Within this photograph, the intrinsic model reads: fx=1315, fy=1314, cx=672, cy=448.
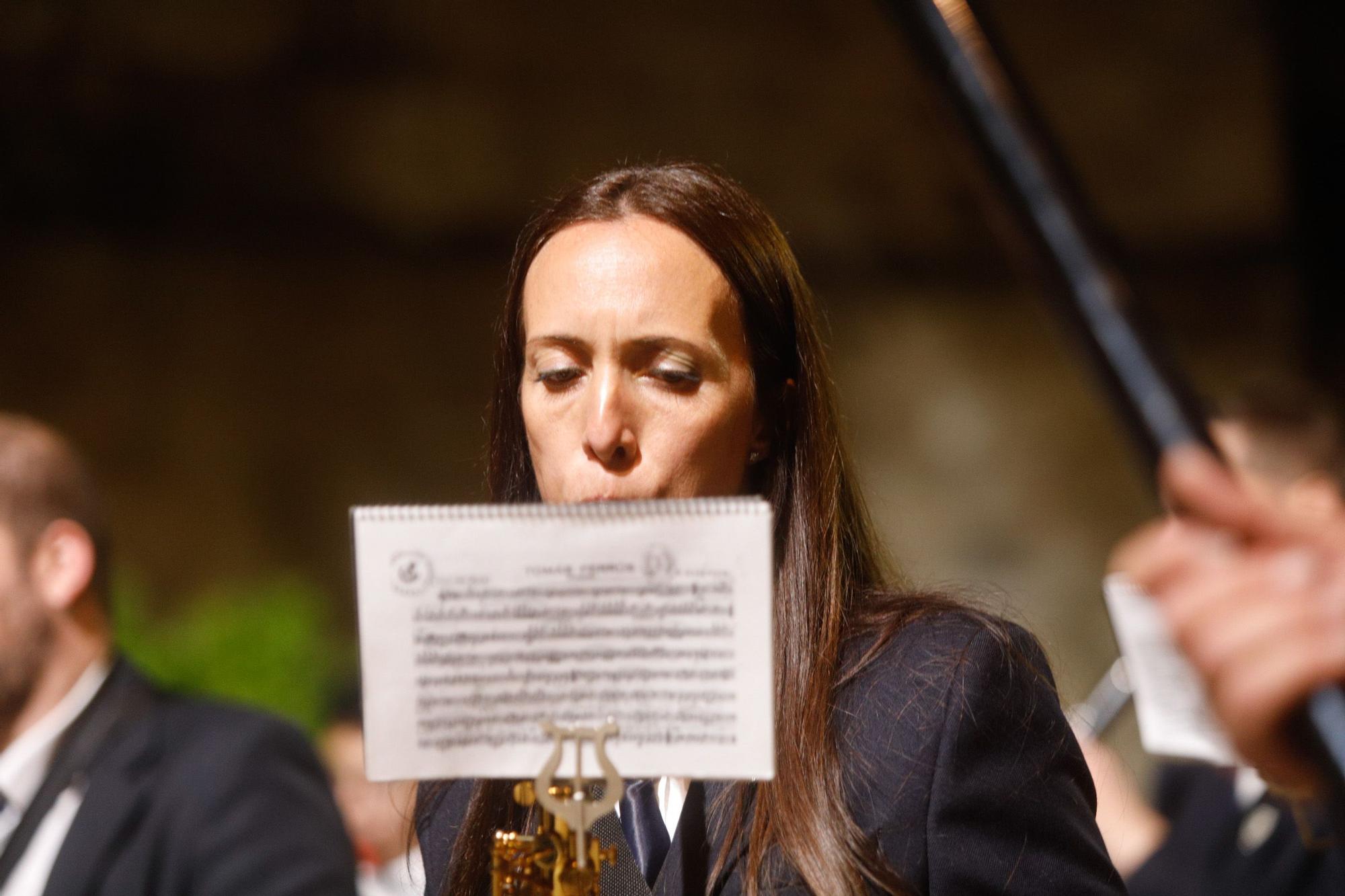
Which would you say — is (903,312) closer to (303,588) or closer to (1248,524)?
(303,588)

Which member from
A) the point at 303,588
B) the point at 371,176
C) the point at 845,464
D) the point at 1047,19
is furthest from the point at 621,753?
the point at 1047,19

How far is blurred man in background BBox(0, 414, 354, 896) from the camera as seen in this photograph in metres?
2.64

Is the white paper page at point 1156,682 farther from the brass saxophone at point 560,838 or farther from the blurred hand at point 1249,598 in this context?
the blurred hand at point 1249,598

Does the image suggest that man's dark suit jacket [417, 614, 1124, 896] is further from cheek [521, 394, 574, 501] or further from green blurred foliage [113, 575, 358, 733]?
green blurred foliage [113, 575, 358, 733]

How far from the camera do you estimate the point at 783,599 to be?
1949 mm

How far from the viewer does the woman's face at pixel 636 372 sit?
1.86 meters

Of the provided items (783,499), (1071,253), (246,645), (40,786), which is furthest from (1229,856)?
(246,645)

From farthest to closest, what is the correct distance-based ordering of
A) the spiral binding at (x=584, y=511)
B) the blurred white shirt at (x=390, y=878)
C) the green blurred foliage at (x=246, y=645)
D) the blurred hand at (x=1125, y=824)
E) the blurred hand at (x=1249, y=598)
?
the green blurred foliage at (x=246, y=645), the blurred white shirt at (x=390, y=878), the blurred hand at (x=1125, y=824), the spiral binding at (x=584, y=511), the blurred hand at (x=1249, y=598)

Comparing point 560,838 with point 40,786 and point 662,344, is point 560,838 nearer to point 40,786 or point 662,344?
point 662,344

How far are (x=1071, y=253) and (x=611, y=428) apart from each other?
1.07 m

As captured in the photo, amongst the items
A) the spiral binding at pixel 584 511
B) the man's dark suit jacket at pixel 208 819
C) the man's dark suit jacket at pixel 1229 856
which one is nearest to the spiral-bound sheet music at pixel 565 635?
the spiral binding at pixel 584 511

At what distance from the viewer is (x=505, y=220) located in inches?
297

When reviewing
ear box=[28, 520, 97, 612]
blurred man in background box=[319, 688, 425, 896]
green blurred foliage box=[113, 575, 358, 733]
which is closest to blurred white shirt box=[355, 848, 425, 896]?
blurred man in background box=[319, 688, 425, 896]

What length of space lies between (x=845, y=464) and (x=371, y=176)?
5.87 m
